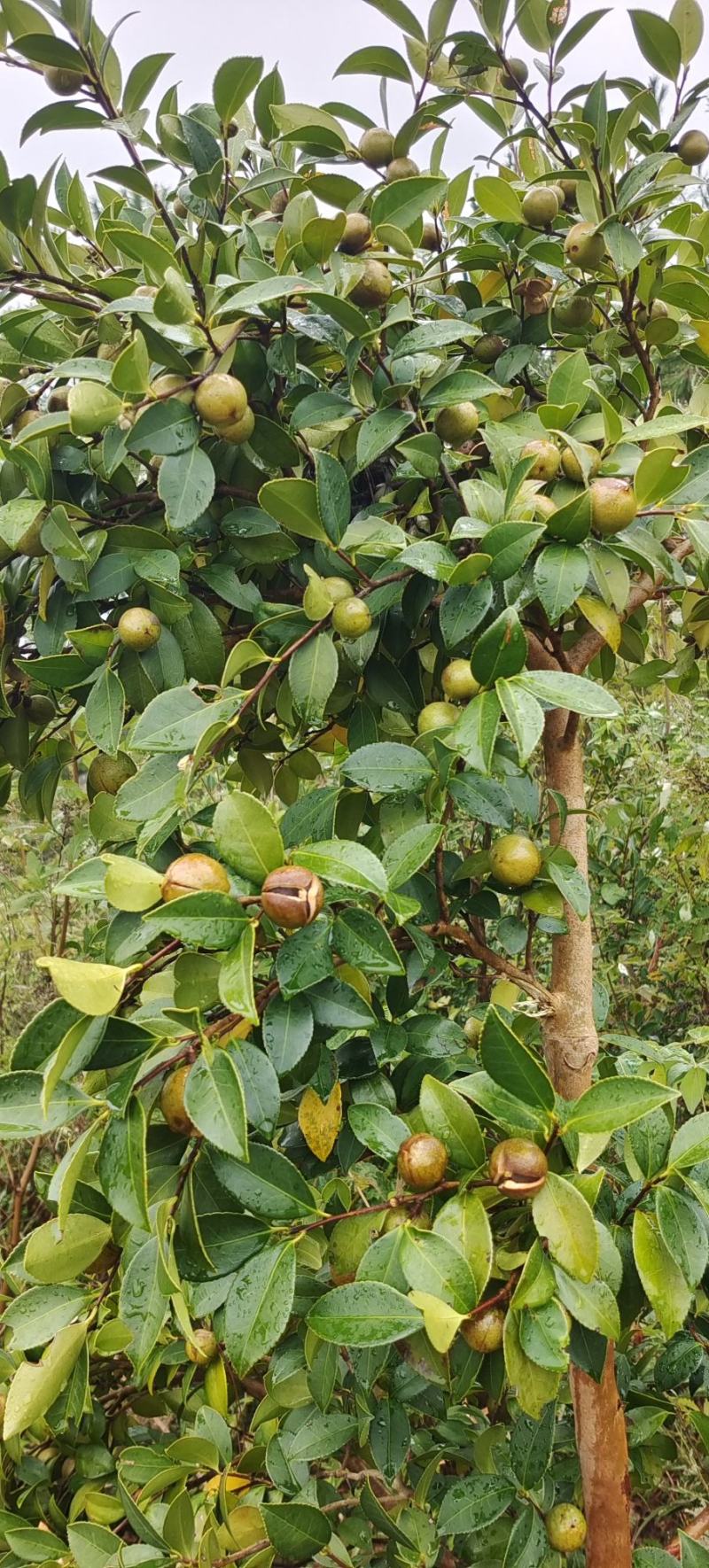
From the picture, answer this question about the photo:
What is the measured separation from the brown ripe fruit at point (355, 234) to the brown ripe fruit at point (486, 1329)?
2.66 feet

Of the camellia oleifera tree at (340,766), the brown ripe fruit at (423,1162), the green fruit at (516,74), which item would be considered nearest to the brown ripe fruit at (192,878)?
the camellia oleifera tree at (340,766)

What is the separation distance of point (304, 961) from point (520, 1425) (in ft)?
1.86

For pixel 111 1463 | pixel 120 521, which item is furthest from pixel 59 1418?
pixel 120 521

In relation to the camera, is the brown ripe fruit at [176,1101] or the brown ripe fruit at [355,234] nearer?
the brown ripe fruit at [176,1101]

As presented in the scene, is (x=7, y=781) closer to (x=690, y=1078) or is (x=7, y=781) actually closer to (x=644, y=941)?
(x=690, y=1078)

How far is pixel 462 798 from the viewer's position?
29.7 inches

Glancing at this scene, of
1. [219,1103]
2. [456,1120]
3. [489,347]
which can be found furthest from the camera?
[489,347]

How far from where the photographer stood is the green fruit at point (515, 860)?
81 cm

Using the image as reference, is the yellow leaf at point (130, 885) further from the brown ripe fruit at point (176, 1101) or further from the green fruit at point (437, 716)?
the green fruit at point (437, 716)

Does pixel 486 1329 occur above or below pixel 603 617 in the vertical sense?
below

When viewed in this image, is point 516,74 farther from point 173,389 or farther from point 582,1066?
Result: point 582,1066

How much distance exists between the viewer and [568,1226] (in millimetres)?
587

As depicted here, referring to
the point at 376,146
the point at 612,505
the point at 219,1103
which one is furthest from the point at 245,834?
the point at 376,146

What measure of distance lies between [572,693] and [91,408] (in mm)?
372
